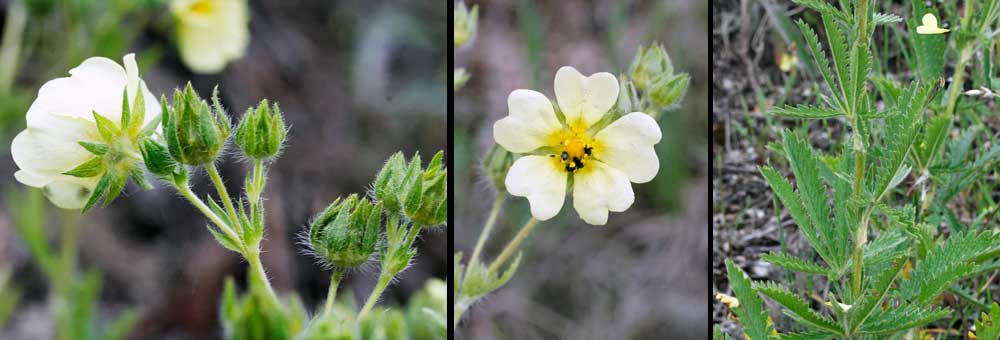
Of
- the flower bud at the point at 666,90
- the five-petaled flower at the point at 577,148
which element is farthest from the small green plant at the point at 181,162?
the flower bud at the point at 666,90

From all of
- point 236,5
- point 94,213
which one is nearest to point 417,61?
point 236,5

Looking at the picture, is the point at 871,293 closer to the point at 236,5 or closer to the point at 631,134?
the point at 631,134

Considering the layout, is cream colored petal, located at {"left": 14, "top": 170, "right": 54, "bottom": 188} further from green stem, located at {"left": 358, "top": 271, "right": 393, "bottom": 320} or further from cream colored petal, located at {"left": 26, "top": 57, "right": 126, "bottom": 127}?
green stem, located at {"left": 358, "top": 271, "right": 393, "bottom": 320}

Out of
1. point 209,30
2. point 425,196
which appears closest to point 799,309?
point 425,196

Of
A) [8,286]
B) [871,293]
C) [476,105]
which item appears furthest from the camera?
[8,286]

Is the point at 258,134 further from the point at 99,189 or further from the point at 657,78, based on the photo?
the point at 657,78
